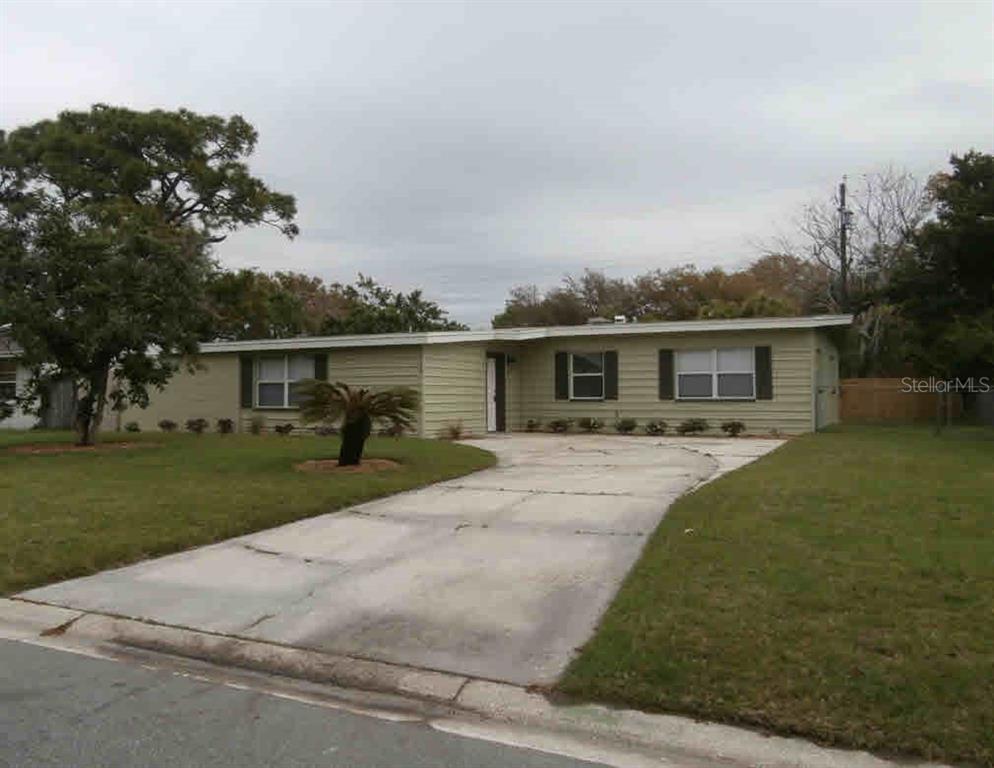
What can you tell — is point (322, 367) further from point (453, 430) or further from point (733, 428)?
point (733, 428)

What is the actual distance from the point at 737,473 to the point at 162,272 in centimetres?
1105

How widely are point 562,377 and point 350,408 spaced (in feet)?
36.6

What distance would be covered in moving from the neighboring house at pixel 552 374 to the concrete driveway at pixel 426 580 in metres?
9.94

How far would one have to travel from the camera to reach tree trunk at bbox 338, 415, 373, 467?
1245 centimetres

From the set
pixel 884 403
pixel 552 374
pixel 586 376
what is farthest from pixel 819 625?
pixel 884 403

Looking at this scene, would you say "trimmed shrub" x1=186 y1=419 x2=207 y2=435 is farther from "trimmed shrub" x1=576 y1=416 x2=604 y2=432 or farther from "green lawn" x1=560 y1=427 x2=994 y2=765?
"green lawn" x1=560 y1=427 x2=994 y2=765

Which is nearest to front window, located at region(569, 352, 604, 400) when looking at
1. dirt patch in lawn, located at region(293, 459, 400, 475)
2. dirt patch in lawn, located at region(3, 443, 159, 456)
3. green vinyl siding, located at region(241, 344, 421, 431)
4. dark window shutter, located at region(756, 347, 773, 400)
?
dark window shutter, located at region(756, 347, 773, 400)

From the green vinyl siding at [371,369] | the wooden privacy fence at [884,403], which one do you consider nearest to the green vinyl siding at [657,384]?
the green vinyl siding at [371,369]

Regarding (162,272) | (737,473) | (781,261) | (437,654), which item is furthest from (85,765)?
(781,261)

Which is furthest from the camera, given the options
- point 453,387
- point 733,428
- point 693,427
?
point 693,427

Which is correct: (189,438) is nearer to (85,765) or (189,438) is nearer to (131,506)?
(131,506)

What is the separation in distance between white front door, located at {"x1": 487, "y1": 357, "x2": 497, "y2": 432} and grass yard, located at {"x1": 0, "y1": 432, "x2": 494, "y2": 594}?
6.21 metres

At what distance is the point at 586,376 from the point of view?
22.6 metres

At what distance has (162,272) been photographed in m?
16.2
